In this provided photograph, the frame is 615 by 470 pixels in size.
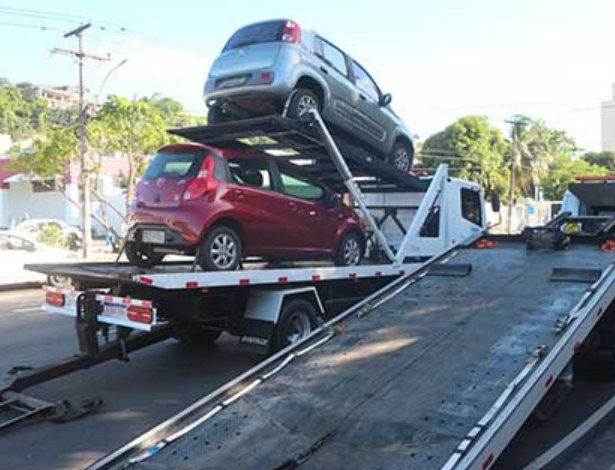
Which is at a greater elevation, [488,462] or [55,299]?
[55,299]

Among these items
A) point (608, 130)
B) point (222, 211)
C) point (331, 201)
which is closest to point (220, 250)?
point (222, 211)

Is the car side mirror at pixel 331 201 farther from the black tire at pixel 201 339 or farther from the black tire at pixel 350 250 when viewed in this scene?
the black tire at pixel 201 339

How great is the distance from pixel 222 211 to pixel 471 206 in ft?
16.8

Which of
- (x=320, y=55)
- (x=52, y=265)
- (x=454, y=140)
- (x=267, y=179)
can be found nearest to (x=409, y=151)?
(x=320, y=55)

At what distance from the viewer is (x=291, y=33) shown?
808cm

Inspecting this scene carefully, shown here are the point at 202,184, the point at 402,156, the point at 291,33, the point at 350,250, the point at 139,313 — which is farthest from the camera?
the point at 402,156

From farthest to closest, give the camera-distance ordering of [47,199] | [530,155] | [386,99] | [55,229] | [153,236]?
1. [530,155]
2. [47,199]
3. [55,229]
4. [386,99]
5. [153,236]

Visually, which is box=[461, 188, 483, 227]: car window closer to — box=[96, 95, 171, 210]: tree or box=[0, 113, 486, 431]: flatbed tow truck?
box=[0, 113, 486, 431]: flatbed tow truck

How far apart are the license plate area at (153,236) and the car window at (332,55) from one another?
328 centimetres

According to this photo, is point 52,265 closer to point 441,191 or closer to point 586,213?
point 441,191

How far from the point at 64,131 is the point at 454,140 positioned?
3512 centimetres

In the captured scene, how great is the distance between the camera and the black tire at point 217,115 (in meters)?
8.65

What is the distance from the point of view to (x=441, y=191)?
9.97 meters

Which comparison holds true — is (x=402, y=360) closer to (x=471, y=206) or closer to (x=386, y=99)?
(x=386, y=99)
